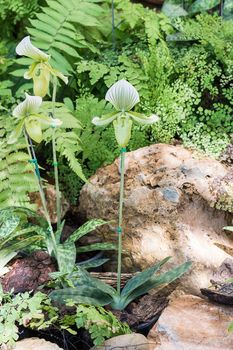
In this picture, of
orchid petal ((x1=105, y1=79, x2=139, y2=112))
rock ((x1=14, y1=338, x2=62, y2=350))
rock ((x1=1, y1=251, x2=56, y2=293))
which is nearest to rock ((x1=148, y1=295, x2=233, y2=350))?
rock ((x1=14, y1=338, x2=62, y2=350))

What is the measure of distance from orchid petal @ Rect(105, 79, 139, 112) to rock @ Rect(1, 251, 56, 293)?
1064 mm

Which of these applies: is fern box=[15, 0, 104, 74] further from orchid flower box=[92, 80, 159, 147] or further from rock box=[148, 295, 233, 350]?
rock box=[148, 295, 233, 350]

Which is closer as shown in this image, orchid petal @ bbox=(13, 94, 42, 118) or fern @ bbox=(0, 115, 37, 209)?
orchid petal @ bbox=(13, 94, 42, 118)

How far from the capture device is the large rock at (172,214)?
9.65 feet

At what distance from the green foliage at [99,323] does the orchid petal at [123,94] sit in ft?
3.02

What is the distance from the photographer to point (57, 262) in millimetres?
3068

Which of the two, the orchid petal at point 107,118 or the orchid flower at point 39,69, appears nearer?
the orchid petal at point 107,118

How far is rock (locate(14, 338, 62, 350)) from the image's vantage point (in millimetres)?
2542

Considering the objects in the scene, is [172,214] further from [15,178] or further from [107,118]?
[15,178]

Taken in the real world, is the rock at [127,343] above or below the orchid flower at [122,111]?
below

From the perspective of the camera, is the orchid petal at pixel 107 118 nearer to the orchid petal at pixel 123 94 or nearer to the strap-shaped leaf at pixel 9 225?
the orchid petal at pixel 123 94

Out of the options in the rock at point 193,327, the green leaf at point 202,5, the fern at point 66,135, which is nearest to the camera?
the rock at point 193,327

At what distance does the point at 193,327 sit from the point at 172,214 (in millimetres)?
641

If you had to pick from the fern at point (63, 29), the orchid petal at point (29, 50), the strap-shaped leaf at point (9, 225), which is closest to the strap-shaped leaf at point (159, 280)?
the strap-shaped leaf at point (9, 225)
